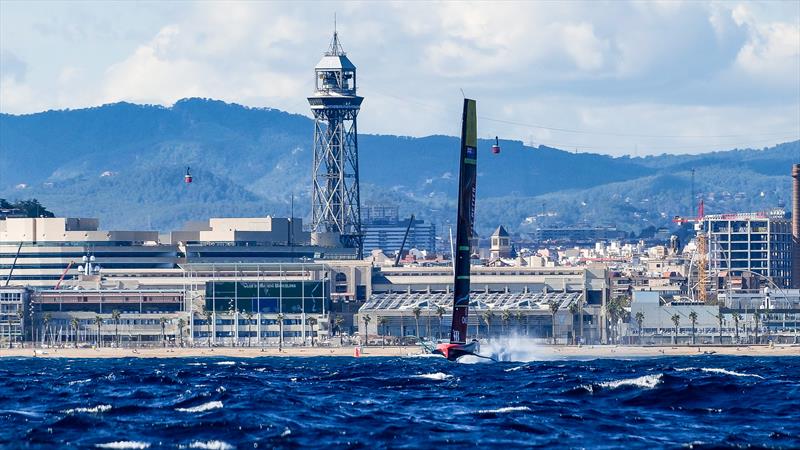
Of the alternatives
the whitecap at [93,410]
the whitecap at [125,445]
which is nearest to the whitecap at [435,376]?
the whitecap at [93,410]

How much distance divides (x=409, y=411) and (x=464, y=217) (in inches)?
1881

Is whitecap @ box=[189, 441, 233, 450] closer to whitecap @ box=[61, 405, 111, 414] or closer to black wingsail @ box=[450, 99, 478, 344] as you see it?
whitecap @ box=[61, 405, 111, 414]

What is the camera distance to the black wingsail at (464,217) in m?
148

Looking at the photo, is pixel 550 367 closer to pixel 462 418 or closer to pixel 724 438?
pixel 462 418

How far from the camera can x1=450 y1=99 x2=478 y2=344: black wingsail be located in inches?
5827

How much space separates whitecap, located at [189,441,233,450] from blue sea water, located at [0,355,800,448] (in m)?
0.17

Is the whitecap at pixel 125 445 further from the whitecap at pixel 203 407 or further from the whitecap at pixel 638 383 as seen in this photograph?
the whitecap at pixel 638 383

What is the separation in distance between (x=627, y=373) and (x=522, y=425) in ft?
157

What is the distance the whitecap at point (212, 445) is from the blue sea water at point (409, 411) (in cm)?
17

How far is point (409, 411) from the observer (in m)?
105

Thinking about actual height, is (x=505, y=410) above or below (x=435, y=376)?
above

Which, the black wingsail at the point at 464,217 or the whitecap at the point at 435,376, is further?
the black wingsail at the point at 464,217

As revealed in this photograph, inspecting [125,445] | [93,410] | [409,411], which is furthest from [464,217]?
[125,445]

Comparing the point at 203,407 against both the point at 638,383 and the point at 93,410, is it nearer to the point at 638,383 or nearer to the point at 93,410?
the point at 93,410
